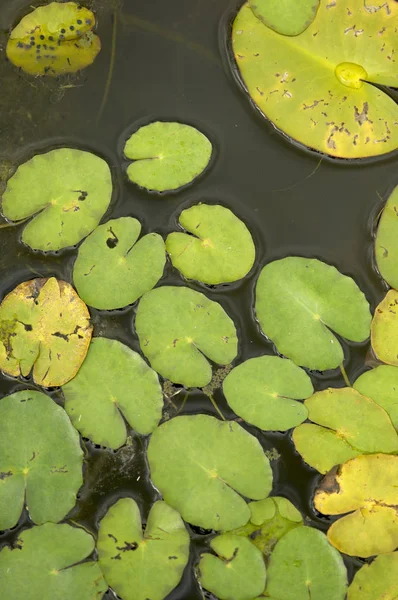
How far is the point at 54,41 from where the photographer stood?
3436 mm

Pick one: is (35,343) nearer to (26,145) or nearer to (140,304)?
(140,304)

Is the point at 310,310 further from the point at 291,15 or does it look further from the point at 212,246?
the point at 291,15

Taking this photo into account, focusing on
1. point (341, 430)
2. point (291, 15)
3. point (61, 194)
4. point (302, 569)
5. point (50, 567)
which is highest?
point (291, 15)

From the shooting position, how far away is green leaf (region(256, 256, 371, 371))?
3314 millimetres

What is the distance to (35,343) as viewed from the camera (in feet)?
Result: 10.9

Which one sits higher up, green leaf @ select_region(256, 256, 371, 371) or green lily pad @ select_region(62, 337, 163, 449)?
green leaf @ select_region(256, 256, 371, 371)

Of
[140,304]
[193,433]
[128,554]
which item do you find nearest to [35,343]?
[140,304]

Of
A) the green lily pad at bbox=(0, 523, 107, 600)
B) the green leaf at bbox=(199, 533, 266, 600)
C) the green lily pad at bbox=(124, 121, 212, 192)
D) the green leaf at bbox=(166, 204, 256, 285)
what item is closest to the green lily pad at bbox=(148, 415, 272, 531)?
the green leaf at bbox=(199, 533, 266, 600)

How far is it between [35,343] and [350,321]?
1.63 metres

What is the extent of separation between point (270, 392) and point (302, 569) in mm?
902

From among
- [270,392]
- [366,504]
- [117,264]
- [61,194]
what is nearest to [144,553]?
[270,392]

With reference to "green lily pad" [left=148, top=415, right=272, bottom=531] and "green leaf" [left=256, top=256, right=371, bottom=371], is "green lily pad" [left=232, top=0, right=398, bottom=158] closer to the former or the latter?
"green leaf" [left=256, top=256, right=371, bottom=371]

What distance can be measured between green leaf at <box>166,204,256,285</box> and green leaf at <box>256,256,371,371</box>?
0.16 m

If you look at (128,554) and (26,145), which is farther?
(26,145)
